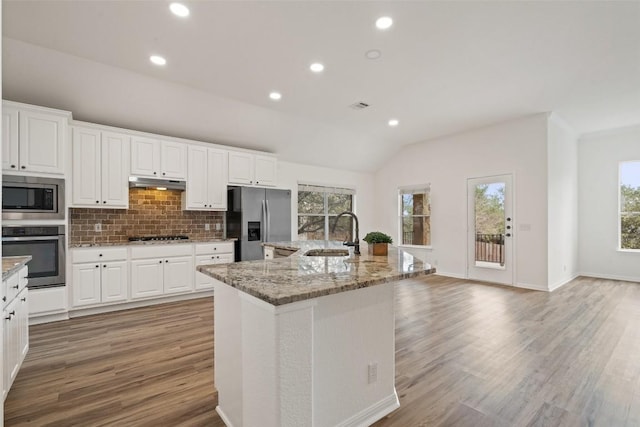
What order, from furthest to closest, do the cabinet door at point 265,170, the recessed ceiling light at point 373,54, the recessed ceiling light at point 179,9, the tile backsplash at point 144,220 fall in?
the cabinet door at point 265,170 < the tile backsplash at point 144,220 < the recessed ceiling light at point 373,54 < the recessed ceiling light at point 179,9

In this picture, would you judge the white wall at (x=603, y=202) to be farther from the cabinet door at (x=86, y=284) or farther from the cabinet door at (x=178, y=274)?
the cabinet door at (x=86, y=284)

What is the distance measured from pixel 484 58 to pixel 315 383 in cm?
362

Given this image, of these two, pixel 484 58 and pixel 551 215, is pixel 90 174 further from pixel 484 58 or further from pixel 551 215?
pixel 551 215

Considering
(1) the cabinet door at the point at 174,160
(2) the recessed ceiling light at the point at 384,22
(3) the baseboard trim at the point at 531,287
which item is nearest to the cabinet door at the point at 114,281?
(1) the cabinet door at the point at 174,160

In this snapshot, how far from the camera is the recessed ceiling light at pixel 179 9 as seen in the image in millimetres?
2564

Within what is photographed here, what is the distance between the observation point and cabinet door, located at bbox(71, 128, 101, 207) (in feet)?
12.7

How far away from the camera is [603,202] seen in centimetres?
606

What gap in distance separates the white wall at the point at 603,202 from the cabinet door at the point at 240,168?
6648mm

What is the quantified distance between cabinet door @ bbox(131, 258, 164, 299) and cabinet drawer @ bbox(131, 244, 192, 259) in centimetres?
7

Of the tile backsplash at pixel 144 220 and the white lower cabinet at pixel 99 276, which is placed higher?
the tile backsplash at pixel 144 220

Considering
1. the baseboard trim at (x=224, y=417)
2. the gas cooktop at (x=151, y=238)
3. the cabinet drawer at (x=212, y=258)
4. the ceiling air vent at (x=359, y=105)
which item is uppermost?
the ceiling air vent at (x=359, y=105)

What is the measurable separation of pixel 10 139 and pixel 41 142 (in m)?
0.25

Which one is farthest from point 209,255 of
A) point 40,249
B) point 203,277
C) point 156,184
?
point 40,249

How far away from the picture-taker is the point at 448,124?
5.66m
